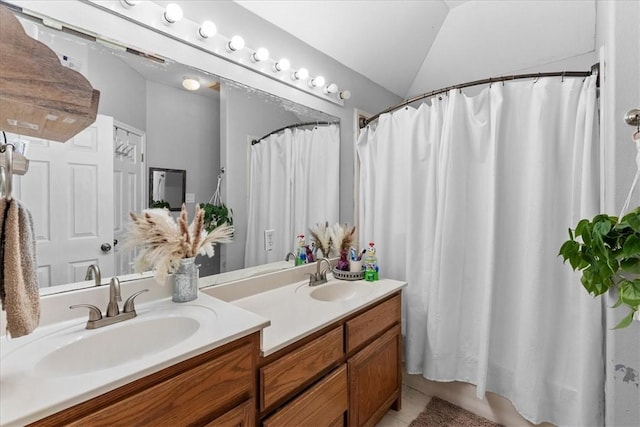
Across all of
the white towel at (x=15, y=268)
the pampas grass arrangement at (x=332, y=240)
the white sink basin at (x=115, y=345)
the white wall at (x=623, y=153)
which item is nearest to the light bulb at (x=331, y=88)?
the pampas grass arrangement at (x=332, y=240)

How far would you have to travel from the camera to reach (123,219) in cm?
124

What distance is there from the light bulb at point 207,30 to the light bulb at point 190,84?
0.67 feet

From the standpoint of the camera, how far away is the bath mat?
5.88ft

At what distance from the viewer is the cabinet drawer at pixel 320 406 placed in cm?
112

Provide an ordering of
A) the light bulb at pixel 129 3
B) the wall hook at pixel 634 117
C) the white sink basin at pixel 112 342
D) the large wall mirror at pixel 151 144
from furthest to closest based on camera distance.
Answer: the light bulb at pixel 129 3
the large wall mirror at pixel 151 144
the wall hook at pixel 634 117
the white sink basin at pixel 112 342

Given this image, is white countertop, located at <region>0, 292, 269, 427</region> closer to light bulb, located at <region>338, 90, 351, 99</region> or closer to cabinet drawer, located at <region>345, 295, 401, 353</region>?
cabinet drawer, located at <region>345, 295, 401, 353</region>

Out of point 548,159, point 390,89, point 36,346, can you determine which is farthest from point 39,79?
point 390,89

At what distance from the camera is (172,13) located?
1298mm

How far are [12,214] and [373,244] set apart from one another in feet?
5.73

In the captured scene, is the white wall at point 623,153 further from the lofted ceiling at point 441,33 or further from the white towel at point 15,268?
the white towel at point 15,268

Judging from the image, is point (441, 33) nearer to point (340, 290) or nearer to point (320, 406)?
point (340, 290)

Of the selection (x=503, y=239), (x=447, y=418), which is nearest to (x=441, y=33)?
(x=503, y=239)

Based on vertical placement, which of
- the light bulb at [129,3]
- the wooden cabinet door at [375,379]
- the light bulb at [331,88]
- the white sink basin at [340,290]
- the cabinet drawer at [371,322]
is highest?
the light bulb at [331,88]

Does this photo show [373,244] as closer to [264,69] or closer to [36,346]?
[264,69]
